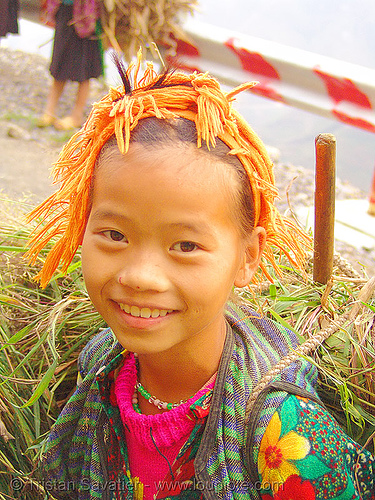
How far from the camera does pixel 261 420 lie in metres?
1.31

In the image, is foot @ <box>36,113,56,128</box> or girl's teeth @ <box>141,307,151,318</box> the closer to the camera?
girl's teeth @ <box>141,307,151,318</box>

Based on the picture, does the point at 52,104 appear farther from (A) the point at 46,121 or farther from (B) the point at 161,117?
(B) the point at 161,117

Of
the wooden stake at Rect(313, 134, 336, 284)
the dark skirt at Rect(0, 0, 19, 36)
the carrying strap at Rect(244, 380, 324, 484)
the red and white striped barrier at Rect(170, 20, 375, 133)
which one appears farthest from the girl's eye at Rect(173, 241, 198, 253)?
the dark skirt at Rect(0, 0, 19, 36)

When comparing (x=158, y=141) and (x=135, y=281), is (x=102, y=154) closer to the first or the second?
(x=158, y=141)

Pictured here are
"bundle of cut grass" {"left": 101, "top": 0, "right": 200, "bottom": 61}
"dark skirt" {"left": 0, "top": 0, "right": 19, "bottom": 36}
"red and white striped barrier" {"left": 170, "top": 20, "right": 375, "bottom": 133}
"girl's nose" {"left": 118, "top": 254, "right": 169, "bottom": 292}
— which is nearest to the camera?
"girl's nose" {"left": 118, "top": 254, "right": 169, "bottom": 292}

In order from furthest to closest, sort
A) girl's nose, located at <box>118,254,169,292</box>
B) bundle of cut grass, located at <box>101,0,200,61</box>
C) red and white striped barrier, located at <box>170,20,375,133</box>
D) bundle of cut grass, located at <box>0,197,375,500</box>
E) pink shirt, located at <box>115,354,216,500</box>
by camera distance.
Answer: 1. bundle of cut grass, located at <box>101,0,200,61</box>
2. red and white striped barrier, located at <box>170,20,375,133</box>
3. bundle of cut grass, located at <box>0,197,375,500</box>
4. pink shirt, located at <box>115,354,216,500</box>
5. girl's nose, located at <box>118,254,169,292</box>

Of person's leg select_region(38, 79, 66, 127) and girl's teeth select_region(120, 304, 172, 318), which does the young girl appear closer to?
girl's teeth select_region(120, 304, 172, 318)

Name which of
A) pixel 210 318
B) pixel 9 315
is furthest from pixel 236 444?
pixel 9 315

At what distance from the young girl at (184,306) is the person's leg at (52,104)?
3.30 m

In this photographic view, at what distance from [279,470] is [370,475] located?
10.8 inches

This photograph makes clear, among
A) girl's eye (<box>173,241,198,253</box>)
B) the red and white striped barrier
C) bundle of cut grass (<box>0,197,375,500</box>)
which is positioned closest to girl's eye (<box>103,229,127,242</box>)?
girl's eye (<box>173,241,198,253</box>)

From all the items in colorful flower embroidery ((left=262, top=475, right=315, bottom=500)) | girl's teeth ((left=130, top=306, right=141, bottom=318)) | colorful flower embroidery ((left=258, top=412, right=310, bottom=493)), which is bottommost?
colorful flower embroidery ((left=262, top=475, right=315, bottom=500))

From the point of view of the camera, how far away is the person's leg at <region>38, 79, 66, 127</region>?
466 cm

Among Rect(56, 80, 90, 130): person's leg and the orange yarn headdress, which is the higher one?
the orange yarn headdress
